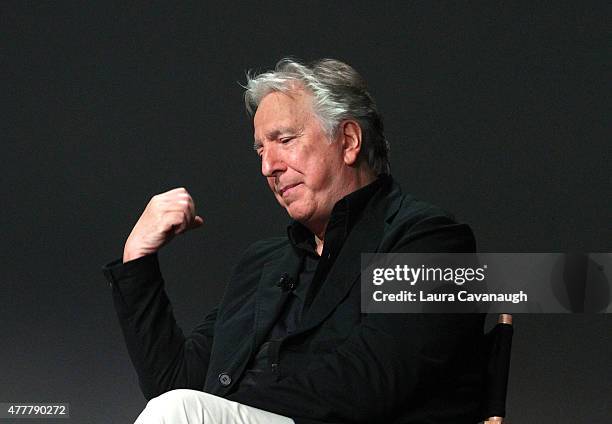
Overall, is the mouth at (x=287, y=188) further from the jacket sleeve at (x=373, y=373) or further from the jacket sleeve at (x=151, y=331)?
the jacket sleeve at (x=373, y=373)

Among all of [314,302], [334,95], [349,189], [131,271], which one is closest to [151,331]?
[131,271]

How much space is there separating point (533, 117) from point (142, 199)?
50.9 inches

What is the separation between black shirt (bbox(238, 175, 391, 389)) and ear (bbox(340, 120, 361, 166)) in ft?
0.24

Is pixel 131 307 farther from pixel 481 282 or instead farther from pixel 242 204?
pixel 242 204

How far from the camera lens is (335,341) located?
1942 mm

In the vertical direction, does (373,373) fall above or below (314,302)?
below

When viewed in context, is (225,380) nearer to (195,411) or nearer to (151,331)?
(151,331)

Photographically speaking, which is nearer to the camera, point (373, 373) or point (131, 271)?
point (373, 373)

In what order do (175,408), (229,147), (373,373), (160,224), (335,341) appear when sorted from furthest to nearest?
1. (229,147)
2. (160,224)
3. (335,341)
4. (373,373)
5. (175,408)

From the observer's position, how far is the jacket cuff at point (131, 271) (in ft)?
7.02

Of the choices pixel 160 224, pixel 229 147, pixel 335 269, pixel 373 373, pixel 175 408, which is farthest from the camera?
pixel 229 147

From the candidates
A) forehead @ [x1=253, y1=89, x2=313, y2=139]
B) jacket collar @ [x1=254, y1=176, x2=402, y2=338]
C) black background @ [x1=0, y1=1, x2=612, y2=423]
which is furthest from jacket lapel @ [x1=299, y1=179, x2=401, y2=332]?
black background @ [x1=0, y1=1, x2=612, y2=423]

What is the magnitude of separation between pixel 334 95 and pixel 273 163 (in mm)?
198

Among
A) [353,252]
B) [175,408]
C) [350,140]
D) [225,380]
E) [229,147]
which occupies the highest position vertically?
[229,147]
